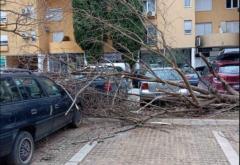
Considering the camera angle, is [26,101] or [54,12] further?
[54,12]

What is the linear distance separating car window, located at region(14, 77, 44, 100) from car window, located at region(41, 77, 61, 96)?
1.20ft

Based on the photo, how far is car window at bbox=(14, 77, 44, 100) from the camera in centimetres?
655

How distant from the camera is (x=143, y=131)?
8797mm

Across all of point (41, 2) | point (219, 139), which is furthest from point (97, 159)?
point (41, 2)

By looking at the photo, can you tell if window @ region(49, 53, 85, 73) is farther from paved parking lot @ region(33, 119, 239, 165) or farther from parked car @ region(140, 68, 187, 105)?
parked car @ region(140, 68, 187, 105)

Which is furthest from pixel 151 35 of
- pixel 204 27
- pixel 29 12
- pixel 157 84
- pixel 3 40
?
pixel 3 40

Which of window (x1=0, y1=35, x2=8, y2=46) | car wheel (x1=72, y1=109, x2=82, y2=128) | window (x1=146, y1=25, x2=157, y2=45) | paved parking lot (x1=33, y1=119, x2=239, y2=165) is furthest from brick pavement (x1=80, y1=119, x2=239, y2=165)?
window (x1=0, y1=35, x2=8, y2=46)

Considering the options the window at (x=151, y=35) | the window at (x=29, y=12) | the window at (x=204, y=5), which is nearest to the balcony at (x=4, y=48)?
the window at (x=204, y=5)

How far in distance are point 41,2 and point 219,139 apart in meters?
5.55

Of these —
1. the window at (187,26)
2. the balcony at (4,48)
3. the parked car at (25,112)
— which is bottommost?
the parked car at (25,112)

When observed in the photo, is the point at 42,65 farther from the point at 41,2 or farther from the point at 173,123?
the point at 173,123

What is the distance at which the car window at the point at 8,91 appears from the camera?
233 inches

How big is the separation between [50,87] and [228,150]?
3.64 m

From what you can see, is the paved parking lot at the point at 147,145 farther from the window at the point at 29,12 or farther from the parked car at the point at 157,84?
the window at the point at 29,12
